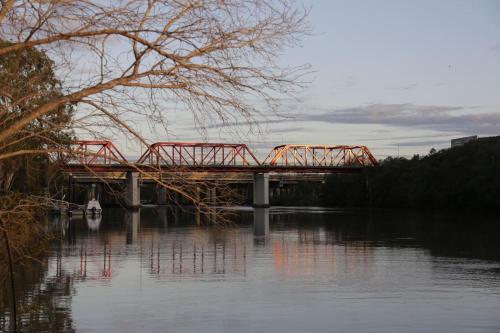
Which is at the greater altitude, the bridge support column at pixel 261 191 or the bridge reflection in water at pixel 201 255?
the bridge support column at pixel 261 191

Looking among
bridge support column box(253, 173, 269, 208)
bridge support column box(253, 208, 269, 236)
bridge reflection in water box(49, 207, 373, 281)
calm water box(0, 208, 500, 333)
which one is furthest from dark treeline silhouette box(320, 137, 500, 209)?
calm water box(0, 208, 500, 333)

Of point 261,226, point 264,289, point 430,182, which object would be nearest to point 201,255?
point 264,289

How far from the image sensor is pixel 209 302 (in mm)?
18109

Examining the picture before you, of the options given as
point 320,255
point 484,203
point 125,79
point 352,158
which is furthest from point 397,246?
point 352,158

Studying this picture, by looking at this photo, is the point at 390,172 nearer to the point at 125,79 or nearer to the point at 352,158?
the point at 352,158

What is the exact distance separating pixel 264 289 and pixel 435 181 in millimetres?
88508

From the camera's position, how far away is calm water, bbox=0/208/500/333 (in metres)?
15.5

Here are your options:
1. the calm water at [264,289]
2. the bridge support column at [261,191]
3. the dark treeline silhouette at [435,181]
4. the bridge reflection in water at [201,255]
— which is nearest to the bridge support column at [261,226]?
the bridge reflection in water at [201,255]

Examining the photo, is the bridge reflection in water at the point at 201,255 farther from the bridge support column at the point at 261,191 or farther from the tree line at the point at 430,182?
the bridge support column at the point at 261,191

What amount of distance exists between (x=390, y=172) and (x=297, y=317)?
368 ft

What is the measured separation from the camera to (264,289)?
804 inches

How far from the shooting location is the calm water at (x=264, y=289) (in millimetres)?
15484

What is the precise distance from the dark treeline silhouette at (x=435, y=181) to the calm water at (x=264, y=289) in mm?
58615

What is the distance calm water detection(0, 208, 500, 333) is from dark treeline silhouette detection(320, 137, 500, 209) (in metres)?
58.6
